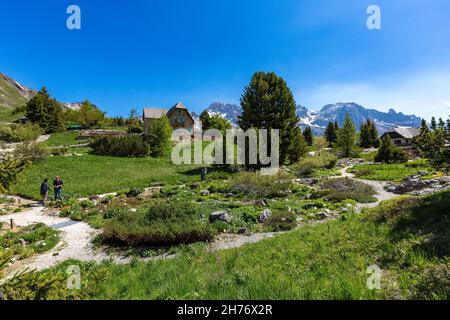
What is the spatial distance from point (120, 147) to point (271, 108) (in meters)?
24.8

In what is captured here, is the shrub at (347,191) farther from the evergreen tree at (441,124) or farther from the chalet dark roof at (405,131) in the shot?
the chalet dark roof at (405,131)

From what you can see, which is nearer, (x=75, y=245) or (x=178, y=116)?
(x=75, y=245)

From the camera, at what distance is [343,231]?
9.06 metres

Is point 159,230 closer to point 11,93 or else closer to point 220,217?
point 220,217

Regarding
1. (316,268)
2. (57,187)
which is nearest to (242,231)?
(316,268)

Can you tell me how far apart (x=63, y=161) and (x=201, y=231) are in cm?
2954

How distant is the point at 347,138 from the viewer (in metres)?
57.4

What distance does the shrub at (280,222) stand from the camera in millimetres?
11883

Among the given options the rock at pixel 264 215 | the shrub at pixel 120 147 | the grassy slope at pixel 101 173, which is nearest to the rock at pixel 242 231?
the rock at pixel 264 215

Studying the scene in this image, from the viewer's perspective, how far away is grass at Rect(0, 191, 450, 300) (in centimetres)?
473

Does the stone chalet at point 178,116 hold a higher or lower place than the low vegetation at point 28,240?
higher

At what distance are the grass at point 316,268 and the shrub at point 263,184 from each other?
401 inches

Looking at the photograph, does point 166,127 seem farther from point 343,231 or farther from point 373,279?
point 373,279
